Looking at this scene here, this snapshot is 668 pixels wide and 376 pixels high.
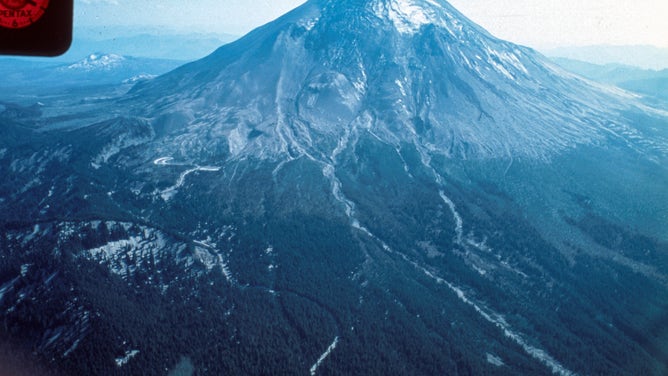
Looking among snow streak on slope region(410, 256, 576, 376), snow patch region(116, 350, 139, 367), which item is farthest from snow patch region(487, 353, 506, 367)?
snow patch region(116, 350, 139, 367)

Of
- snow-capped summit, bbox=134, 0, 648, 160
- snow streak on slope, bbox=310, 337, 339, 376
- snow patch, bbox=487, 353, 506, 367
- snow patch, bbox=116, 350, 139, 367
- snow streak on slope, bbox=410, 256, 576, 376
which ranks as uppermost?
snow-capped summit, bbox=134, 0, 648, 160

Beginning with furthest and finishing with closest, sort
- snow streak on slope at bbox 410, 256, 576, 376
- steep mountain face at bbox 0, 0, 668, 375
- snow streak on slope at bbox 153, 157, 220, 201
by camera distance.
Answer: snow streak on slope at bbox 153, 157, 220, 201, snow streak on slope at bbox 410, 256, 576, 376, steep mountain face at bbox 0, 0, 668, 375

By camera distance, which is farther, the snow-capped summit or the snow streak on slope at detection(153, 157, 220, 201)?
the snow-capped summit

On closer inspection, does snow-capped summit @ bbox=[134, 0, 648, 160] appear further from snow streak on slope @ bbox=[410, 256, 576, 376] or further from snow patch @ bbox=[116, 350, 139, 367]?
snow patch @ bbox=[116, 350, 139, 367]

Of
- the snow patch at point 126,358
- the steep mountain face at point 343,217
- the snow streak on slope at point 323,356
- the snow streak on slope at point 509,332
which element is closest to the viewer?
the snow patch at point 126,358

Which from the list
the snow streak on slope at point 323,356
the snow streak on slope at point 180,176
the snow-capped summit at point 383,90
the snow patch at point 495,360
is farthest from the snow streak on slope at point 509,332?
the snow-capped summit at point 383,90

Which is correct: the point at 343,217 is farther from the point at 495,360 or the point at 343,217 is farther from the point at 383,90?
the point at 383,90

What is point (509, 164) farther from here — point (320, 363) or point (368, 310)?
point (320, 363)

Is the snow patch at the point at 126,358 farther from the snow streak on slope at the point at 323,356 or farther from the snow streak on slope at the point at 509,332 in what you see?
the snow streak on slope at the point at 509,332

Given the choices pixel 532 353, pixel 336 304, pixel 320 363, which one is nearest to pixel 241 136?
pixel 336 304

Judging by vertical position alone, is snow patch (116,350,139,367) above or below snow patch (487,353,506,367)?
below
